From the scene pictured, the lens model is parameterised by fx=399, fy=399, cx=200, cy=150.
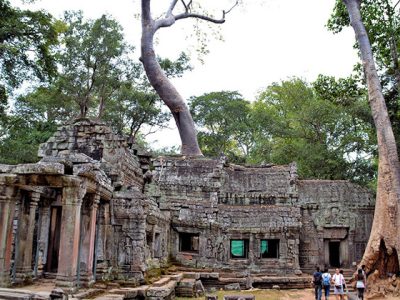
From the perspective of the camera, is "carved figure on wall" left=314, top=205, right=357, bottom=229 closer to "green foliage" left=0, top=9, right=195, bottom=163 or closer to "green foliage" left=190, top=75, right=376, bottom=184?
"green foliage" left=190, top=75, right=376, bottom=184

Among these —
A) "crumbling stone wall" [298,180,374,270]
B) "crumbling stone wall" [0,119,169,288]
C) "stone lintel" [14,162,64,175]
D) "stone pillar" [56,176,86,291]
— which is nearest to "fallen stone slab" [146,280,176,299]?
"crumbling stone wall" [0,119,169,288]

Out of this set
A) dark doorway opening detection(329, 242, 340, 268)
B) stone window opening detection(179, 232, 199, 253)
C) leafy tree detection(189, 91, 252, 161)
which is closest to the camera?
stone window opening detection(179, 232, 199, 253)

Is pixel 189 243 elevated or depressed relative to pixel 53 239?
depressed

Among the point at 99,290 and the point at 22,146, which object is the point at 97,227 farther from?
the point at 22,146

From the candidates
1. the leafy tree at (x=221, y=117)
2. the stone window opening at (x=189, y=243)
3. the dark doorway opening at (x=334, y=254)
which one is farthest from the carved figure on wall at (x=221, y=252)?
the leafy tree at (x=221, y=117)

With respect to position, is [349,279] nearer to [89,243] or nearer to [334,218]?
[334,218]

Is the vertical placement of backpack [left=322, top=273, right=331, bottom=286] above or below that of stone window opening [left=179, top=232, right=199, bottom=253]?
below

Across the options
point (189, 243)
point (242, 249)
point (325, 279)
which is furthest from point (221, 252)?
point (325, 279)

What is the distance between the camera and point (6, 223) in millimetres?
9047

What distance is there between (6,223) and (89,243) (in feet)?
6.27

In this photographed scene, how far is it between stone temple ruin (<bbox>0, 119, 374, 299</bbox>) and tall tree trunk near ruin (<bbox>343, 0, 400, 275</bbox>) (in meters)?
3.68

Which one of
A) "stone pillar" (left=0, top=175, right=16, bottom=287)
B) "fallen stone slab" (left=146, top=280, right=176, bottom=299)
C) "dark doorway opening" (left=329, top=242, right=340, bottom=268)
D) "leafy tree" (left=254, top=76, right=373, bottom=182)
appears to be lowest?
"fallen stone slab" (left=146, top=280, right=176, bottom=299)

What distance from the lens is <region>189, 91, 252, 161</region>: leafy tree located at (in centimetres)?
3409

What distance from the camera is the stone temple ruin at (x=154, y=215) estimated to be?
8.84 metres
